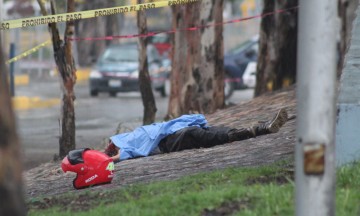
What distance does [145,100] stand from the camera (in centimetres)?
1493

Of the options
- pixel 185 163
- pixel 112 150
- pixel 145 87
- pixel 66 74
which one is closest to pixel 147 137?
pixel 112 150

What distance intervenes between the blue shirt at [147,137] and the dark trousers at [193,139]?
6 centimetres

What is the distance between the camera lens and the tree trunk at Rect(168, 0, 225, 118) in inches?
632

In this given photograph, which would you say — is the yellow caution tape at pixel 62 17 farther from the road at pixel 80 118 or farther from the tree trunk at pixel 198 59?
the tree trunk at pixel 198 59

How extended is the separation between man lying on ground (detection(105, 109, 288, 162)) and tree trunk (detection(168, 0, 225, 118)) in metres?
5.77

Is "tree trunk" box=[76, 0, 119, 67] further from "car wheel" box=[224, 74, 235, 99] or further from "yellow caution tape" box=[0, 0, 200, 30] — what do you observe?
"yellow caution tape" box=[0, 0, 200, 30]

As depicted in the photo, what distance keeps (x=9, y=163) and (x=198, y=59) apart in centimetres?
1173

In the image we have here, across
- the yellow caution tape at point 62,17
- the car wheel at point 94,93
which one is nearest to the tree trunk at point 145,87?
the yellow caution tape at point 62,17

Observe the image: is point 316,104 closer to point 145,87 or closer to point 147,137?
point 147,137

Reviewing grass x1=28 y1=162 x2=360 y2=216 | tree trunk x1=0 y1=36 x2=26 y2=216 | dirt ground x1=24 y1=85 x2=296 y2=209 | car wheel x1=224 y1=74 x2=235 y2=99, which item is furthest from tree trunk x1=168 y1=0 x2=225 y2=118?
tree trunk x1=0 y1=36 x2=26 y2=216

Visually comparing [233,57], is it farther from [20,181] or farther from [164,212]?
[20,181]

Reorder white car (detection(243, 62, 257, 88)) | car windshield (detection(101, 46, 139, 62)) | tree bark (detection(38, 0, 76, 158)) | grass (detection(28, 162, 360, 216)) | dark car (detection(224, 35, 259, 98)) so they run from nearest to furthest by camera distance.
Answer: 1. grass (detection(28, 162, 360, 216))
2. tree bark (detection(38, 0, 76, 158))
3. dark car (detection(224, 35, 259, 98))
4. white car (detection(243, 62, 257, 88))
5. car windshield (detection(101, 46, 139, 62))

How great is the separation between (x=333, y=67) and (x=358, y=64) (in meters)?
3.07

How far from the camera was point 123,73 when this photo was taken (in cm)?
2753
